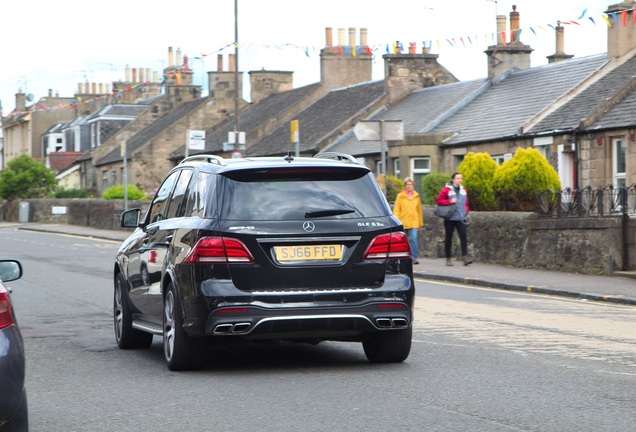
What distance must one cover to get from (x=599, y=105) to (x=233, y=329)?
24.8 m

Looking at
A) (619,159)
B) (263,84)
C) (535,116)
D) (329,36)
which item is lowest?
(619,159)

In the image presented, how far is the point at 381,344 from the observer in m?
9.74

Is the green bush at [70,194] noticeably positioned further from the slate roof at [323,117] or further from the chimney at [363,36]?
the chimney at [363,36]

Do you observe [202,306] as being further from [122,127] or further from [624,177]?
[122,127]

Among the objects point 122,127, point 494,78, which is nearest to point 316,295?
point 494,78

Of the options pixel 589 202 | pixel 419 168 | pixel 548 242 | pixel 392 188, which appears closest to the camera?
pixel 589 202

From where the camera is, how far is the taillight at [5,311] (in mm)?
5831

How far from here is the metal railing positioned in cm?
2023

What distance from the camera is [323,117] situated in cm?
5269

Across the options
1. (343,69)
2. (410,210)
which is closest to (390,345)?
(410,210)

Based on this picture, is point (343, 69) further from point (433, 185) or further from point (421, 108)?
point (433, 185)

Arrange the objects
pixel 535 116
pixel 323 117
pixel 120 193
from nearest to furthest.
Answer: pixel 535 116, pixel 323 117, pixel 120 193

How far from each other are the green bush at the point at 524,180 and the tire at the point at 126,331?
16465mm

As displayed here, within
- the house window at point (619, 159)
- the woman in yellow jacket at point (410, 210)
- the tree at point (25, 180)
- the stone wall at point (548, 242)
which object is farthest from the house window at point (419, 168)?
the tree at point (25, 180)
